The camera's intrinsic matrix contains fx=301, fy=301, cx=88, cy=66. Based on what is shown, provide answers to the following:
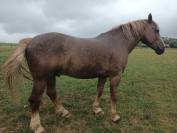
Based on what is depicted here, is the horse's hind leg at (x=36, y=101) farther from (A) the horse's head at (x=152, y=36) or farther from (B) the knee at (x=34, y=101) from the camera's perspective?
(A) the horse's head at (x=152, y=36)

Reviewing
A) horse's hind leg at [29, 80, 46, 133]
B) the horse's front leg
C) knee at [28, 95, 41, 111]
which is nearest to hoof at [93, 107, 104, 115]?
the horse's front leg

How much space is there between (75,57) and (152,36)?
2439 millimetres

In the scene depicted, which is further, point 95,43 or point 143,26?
point 143,26

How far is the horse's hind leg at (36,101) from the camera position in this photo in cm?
644

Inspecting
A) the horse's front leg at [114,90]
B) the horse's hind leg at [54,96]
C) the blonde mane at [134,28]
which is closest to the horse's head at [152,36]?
the blonde mane at [134,28]

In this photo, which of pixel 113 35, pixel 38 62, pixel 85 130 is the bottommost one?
pixel 85 130

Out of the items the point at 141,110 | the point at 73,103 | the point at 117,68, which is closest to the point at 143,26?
the point at 117,68

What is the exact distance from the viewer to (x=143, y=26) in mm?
7887

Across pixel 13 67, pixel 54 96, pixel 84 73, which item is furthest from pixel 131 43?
pixel 13 67

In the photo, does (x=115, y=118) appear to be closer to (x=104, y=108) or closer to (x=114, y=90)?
(x=114, y=90)

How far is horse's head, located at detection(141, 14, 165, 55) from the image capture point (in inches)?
311

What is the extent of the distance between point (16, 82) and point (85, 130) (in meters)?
1.91

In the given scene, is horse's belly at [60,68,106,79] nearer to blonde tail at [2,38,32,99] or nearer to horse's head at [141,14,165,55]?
blonde tail at [2,38,32,99]

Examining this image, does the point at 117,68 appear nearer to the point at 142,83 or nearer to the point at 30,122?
the point at 30,122
